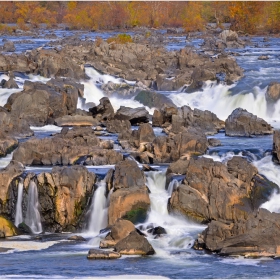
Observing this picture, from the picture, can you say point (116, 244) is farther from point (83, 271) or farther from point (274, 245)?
point (274, 245)

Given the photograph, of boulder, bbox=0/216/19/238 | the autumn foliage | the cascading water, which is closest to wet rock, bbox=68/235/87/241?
boulder, bbox=0/216/19/238

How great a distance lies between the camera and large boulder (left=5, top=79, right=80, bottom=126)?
104 feet

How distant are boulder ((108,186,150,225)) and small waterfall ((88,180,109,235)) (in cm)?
32

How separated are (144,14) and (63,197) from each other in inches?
3159

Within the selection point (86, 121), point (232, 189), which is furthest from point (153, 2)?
point (232, 189)

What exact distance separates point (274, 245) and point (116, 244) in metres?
3.59

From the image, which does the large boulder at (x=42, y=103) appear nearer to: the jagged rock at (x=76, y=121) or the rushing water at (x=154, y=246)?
the jagged rock at (x=76, y=121)

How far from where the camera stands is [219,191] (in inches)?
853

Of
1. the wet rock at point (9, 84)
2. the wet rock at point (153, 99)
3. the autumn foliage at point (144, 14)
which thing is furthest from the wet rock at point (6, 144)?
the autumn foliage at point (144, 14)

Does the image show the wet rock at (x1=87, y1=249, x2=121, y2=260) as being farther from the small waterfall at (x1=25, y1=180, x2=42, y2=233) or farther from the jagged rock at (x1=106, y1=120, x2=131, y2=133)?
the jagged rock at (x1=106, y1=120, x2=131, y2=133)

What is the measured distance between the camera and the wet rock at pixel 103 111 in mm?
32375

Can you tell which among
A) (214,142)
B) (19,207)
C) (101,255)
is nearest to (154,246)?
Result: (101,255)

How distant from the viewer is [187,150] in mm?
25734

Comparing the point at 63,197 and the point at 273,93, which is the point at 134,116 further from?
the point at 63,197
